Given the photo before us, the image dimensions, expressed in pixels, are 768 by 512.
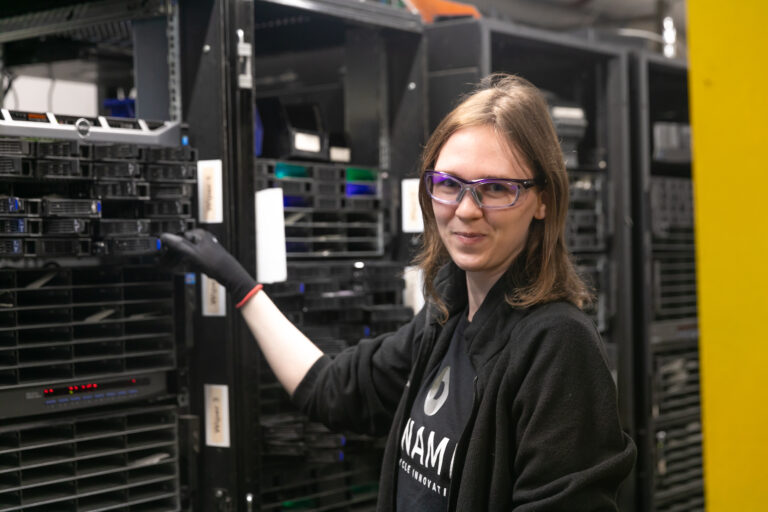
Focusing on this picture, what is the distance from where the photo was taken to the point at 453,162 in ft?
4.73

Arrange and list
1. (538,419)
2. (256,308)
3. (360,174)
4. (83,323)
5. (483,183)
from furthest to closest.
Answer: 1. (360,174)
2. (256,308)
3. (83,323)
4. (483,183)
5. (538,419)

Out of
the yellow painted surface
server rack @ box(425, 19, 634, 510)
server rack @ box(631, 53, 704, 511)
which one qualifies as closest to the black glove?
the yellow painted surface

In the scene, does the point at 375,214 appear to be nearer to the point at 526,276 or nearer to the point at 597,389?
the point at 526,276

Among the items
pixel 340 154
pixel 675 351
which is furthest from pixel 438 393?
pixel 675 351

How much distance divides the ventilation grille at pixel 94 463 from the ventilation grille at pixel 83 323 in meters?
0.10

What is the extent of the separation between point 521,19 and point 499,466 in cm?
462

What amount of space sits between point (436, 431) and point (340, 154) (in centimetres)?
96

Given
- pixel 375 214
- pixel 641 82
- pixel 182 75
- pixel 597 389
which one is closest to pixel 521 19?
pixel 641 82

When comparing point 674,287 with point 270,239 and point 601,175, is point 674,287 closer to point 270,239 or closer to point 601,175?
point 601,175

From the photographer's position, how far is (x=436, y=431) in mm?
1461

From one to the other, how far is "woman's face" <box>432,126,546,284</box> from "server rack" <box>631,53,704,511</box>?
1570mm

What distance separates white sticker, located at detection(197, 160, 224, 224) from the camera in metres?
1.78

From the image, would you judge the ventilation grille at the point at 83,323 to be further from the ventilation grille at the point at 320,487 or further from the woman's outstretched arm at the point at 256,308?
the ventilation grille at the point at 320,487

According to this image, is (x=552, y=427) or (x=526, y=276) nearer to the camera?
(x=552, y=427)
